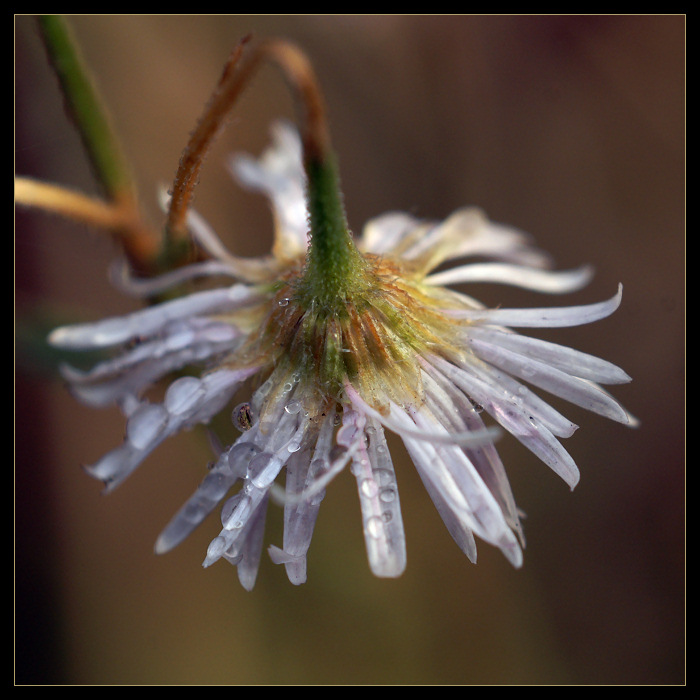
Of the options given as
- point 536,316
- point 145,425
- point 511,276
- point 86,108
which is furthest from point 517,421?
point 86,108

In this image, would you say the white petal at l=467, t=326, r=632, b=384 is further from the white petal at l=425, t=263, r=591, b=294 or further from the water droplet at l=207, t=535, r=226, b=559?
the water droplet at l=207, t=535, r=226, b=559

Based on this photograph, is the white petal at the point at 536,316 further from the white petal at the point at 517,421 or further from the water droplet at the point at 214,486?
the water droplet at the point at 214,486

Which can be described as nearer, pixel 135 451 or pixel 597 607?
pixel 135 451

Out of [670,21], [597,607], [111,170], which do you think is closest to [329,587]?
[597,607]

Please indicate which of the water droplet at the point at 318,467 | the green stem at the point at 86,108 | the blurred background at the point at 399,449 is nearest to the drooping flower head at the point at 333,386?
the water droplet at the point at 318,467

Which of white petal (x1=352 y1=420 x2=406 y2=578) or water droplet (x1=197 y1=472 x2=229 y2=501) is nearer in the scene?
white petal (x1=352 y1=420 x2=406 y2=578)

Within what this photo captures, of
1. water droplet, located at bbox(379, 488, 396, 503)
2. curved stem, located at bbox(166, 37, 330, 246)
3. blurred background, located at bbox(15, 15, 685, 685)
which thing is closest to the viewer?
curved stem, located at bbox(166, 37, 330, 246)

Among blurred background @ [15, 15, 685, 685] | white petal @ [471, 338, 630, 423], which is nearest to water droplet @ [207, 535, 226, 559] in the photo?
white petal @ [471, 338, 630, 423]

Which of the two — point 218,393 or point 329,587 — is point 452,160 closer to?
point 329,587
